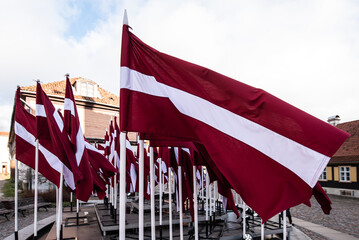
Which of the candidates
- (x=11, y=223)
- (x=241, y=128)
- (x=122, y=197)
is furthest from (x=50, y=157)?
(x=11, y=223)

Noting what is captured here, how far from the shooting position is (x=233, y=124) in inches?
130

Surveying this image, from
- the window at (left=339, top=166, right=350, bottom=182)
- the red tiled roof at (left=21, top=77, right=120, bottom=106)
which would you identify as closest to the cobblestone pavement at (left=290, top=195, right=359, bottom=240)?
the window at (left=339, top=166, right=350, bottom=182)

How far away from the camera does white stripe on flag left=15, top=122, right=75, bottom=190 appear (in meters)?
6.32

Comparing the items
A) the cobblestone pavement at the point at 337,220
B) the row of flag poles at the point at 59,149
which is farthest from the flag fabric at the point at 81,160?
the cobblestone pavement at the point at 337,220

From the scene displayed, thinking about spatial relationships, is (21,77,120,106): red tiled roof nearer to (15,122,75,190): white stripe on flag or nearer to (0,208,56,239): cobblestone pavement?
(0,208,56,239): cobblestone pavement

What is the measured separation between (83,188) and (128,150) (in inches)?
150

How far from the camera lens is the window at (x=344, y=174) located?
25.5 metres

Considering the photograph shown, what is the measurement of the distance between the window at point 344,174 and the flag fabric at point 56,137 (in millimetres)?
27132

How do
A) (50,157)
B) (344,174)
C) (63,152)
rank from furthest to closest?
1. (344,174)
2. (50,157)
3. (63,152)

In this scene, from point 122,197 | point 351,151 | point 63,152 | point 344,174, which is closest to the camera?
point 122,197

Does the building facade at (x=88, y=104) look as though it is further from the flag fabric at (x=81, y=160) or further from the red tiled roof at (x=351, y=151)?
the red tiled roof at (x=351, y=151)

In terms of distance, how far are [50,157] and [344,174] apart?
90.5ft

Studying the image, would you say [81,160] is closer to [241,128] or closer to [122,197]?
[122,197]

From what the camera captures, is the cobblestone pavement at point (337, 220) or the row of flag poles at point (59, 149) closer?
the row of flag poles at point (59, 149)
